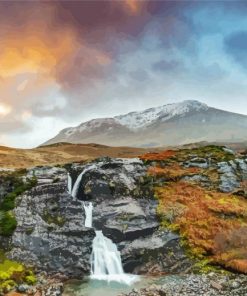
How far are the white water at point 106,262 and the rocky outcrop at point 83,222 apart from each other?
587mm

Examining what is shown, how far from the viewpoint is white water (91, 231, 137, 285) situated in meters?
42.6

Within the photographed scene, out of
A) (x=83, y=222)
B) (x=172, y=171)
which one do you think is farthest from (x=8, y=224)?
(x=172, y=171)

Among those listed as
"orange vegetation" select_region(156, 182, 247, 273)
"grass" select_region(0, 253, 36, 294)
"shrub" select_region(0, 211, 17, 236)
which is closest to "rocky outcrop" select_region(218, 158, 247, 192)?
"orange vegetation" select_region(156, 182, 247, 273)

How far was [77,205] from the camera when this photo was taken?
5069 centimetres

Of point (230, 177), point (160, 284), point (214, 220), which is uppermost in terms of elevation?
point (230, 177)

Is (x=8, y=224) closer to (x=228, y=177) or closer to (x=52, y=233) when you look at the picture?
(x=52, y=233)

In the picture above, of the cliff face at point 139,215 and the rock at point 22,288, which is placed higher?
the cliff face at point 139,215

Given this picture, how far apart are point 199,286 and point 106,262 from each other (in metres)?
10.3

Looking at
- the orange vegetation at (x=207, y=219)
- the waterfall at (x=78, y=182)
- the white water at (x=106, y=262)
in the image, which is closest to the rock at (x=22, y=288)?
the white water at (x=106, y=262)

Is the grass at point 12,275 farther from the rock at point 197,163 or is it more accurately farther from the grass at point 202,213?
the rock at point 197,163

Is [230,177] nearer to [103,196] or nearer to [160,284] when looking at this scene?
[103,196]

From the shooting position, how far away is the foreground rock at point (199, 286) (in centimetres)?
3662

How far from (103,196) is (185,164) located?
15.2 meters

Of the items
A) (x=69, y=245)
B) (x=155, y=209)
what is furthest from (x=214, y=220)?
(x=69, y=245)
